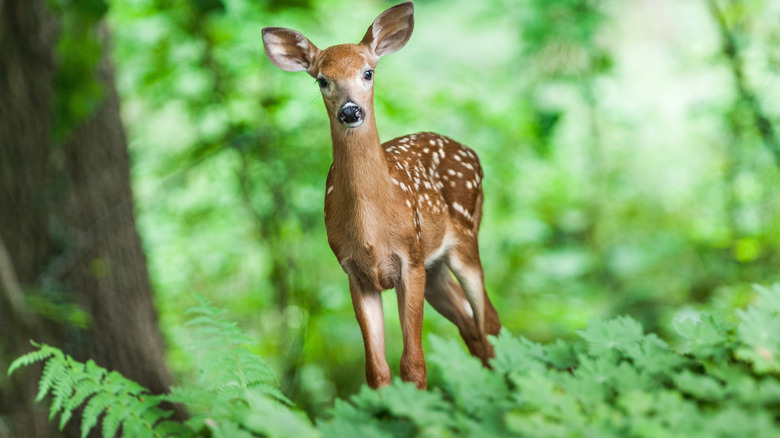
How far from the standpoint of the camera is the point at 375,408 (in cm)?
122

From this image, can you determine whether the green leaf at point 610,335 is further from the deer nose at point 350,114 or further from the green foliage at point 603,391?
the deer nose at point 350,114

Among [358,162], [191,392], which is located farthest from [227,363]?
[358,162]

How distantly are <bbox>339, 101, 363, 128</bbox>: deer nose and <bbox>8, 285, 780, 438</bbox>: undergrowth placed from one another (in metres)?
0.44

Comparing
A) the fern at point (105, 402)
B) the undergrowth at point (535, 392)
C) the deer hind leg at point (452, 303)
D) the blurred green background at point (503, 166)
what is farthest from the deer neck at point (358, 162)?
the blurred green background at point (503, 166)

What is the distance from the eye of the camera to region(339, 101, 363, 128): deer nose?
131 centimetres

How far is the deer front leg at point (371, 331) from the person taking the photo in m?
1.43

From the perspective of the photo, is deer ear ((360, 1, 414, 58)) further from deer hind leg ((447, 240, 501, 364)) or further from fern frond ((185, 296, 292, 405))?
fern frond ((185, 296, 292, 405))

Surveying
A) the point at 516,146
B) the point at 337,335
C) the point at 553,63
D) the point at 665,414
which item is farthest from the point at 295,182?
the point at 665,414

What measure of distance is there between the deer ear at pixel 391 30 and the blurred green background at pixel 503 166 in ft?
3.23

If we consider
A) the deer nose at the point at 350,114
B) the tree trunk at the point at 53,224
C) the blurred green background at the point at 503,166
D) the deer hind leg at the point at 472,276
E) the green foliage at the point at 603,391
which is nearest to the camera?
the green foliage at the point at 603,391

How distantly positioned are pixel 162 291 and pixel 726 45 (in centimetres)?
413

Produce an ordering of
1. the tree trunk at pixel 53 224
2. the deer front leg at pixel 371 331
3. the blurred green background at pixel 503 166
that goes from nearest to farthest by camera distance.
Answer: the deer front leg at pixel 371 331
the tree trunk at pixel 53 224
the blurred green background at pixel 503 166

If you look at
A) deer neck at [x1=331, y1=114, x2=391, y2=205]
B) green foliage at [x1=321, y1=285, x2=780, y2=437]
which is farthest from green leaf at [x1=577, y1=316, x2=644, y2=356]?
deer neck at [x1=331, y1=114, x2=391, y2=205]

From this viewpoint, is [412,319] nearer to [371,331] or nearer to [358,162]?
[371,331]
